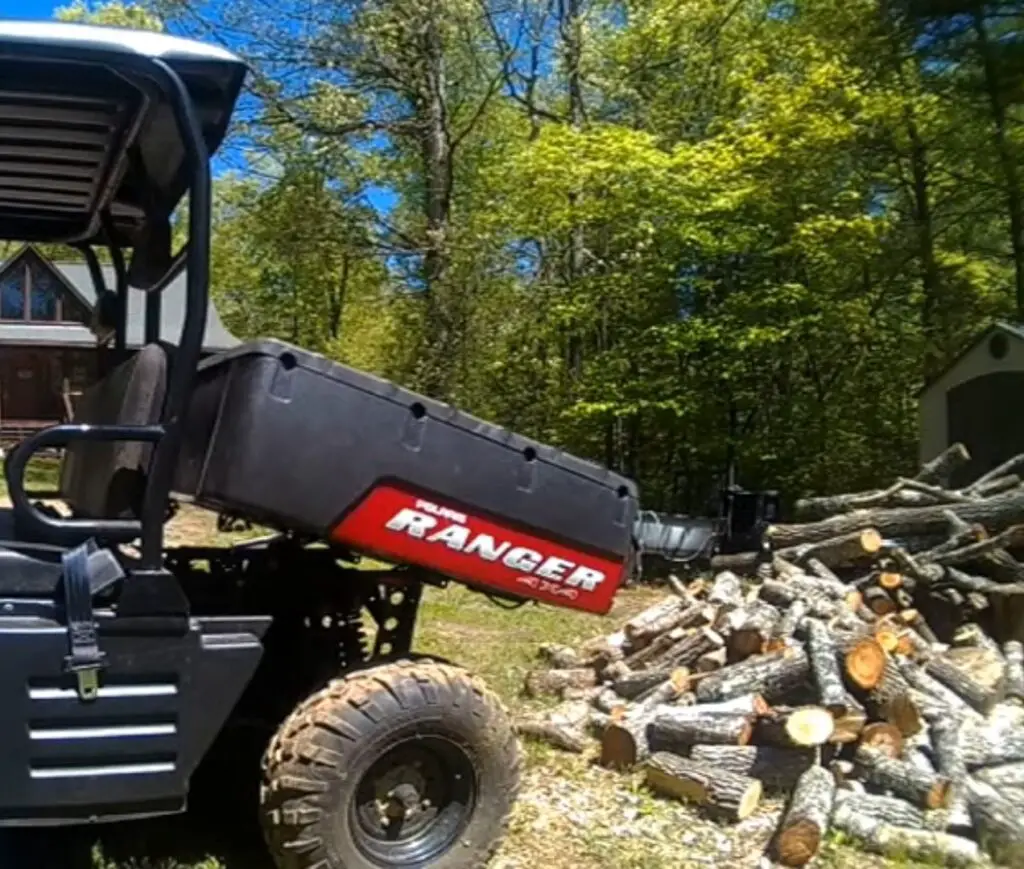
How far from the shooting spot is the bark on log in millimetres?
8180

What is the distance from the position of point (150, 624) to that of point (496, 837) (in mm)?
1222

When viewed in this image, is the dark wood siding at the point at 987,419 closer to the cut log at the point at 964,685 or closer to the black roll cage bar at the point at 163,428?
the cut log at the point at 964,685

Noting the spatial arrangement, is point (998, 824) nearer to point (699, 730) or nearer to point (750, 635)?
point (699, 730)

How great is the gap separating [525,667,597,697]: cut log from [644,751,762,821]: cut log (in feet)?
5.17

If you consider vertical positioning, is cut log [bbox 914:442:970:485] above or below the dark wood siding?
below

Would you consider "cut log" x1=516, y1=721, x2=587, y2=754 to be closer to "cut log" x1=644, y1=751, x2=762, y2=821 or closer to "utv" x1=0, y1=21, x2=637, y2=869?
"cut log" x1=644, y1=751, x2=762, y2=821

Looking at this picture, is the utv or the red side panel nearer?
the utv

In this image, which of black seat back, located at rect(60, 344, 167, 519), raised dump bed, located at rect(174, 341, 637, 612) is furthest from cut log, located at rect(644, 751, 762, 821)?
black seat back, located at rect(60, 344, 167, 519)

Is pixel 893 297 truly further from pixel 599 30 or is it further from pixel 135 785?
pixel 135 785

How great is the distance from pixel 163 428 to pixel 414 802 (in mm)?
1294

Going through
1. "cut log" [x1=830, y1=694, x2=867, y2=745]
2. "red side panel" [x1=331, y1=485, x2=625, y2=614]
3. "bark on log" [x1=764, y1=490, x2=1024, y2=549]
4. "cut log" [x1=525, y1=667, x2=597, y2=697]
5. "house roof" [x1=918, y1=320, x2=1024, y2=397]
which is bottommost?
"cut log" [x1=525, y1=667, x2=597, y2=697]

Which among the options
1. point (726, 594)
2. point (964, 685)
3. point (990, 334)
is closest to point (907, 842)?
point (964, 685)

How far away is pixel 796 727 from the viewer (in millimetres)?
4660

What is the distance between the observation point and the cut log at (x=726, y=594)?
6.74 m
